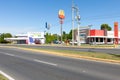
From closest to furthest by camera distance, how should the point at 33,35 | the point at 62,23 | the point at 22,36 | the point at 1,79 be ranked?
the point at 1,79 < the point at 62,23 < the point at 33,35 < the point at 22,36

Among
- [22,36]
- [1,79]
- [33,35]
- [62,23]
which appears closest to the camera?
[1,79]

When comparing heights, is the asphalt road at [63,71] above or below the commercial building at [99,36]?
below

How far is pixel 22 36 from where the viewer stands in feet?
462

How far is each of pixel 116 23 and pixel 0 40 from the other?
67.9 metres

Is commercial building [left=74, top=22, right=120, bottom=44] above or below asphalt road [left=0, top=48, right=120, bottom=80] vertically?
above

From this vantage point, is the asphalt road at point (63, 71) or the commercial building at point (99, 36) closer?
the asphalt road at point (63, 71)

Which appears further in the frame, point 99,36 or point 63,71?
point 99,36

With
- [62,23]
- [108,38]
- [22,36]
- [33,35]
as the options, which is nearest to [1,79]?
[62,23]

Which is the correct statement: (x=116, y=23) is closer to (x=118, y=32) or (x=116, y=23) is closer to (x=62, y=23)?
(x=118, y=32)

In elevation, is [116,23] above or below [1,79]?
above

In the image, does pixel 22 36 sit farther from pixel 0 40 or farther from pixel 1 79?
pixel 1 79

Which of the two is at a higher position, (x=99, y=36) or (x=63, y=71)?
(x=99, y=36)

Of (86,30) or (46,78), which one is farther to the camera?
(86,30)

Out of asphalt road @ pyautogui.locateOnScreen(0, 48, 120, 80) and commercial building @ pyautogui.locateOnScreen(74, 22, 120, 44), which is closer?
asphalt road @ pyautogui.locateOnScreen(0, 48, 120, 80)
